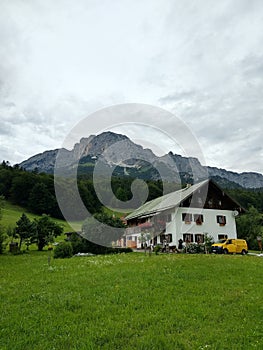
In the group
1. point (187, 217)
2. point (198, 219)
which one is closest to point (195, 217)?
point (198, 219)

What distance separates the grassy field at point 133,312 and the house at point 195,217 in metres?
27.2

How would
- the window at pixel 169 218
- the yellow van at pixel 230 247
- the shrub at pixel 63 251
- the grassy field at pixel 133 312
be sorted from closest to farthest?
the grassy field at pixel 133 312, the shrub at pixel 63 251, the yellow van at pixel 230 247, the window at pixel 169 218

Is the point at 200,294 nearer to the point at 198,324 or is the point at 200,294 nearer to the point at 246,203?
the point at 198,324

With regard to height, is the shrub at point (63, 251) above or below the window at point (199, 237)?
below

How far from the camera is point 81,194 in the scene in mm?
75750

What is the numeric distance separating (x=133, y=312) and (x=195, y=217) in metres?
34.3

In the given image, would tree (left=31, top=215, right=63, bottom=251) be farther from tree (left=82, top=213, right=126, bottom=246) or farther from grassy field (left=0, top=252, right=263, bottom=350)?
grassy field (left=0, top=252, right=263, bottom=350)

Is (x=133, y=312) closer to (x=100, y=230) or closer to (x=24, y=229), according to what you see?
(x=100, y=230)

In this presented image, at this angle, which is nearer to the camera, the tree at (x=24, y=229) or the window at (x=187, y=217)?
the tree at (x=24, y=229)

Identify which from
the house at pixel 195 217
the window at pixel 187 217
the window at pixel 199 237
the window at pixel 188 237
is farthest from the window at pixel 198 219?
the window at pixel 188 237

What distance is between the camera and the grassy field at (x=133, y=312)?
6668 mm

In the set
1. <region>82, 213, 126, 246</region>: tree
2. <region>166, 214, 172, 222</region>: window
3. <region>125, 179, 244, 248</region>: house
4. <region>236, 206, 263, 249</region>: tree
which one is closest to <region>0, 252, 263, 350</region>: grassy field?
<region>82, 213, 126, 246</region>: tree

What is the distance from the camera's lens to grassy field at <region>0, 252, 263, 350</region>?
667 cm

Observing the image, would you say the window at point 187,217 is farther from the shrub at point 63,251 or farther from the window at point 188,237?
the shrub at point 63,251
